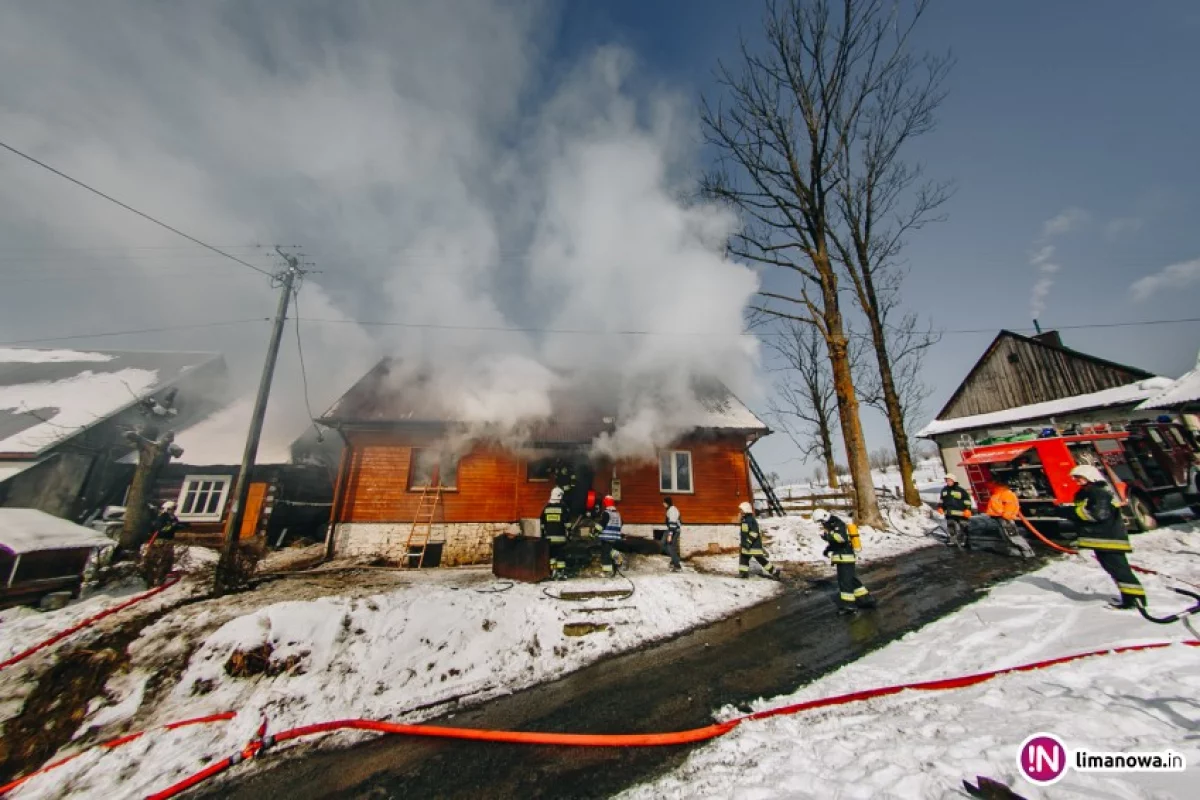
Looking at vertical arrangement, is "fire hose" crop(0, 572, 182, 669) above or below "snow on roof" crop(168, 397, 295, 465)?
below

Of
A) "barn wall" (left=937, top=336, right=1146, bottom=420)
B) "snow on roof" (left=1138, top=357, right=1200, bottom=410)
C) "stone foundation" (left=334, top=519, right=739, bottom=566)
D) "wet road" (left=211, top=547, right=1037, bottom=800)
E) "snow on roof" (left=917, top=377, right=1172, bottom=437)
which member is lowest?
"wet road" (left=211, top=547, right=1037, bottom=800)

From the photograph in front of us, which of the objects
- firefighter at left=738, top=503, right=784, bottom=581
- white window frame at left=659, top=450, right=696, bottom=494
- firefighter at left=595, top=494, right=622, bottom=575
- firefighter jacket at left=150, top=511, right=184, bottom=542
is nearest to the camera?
firefighter at left=738, top=503, right=784, bottom=581

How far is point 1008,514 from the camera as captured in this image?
9.21 meters

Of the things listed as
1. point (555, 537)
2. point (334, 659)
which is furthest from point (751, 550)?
point (334, 659)

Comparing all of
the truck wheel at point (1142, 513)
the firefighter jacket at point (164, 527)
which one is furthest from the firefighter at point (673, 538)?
the firefighter jacket at point (164, 527)

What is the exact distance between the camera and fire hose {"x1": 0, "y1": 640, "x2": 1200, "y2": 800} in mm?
3662

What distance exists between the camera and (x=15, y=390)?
1543 centimetres

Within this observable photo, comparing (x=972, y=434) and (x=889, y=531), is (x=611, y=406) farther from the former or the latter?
(x=972, y=434)

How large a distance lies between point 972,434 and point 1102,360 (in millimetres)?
5140

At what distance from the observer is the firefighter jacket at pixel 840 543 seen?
673 centimetres

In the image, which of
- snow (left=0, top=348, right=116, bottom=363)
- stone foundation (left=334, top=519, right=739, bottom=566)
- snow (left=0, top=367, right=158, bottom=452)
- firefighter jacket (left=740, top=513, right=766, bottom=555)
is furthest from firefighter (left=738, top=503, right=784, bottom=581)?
snow (left=0, top=348, right=116, bottom=363)

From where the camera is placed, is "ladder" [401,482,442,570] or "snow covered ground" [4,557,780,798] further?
"ladder" [401,482,442,570]

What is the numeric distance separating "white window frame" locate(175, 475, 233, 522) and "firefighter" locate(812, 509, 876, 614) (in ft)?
57.1

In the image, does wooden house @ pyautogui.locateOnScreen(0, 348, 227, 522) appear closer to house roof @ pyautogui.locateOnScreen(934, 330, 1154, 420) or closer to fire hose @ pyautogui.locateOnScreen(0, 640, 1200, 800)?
fire hose @ pyautogui.locateOnScreen(0, 640, 1200, 800)
